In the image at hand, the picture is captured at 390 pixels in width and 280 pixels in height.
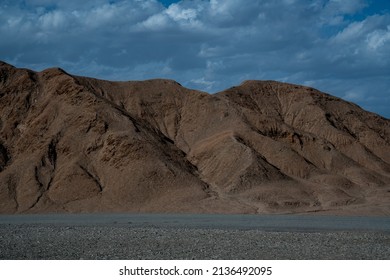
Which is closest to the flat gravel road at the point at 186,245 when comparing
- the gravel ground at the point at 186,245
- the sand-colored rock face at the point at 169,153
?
the gravel ground at the point at 186,245

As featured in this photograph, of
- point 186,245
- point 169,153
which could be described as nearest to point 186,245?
point 186,245

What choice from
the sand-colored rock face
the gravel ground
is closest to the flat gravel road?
the gravel ground

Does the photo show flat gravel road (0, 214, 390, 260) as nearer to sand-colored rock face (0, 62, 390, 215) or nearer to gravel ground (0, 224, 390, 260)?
gravel ground (0, 224, 390, 260)

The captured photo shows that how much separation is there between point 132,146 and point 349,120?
56944 mm

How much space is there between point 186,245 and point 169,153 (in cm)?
5884

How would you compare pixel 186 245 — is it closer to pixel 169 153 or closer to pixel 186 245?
pixel 186 245

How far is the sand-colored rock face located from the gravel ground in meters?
37.9

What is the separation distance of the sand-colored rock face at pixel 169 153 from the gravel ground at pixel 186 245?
37885 millimetres

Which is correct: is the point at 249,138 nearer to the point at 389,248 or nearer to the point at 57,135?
the point at 57,135

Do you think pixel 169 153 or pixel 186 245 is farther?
pixel 169 153

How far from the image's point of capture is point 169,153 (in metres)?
89.9

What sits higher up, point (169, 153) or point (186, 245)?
Result: point (169, 153)

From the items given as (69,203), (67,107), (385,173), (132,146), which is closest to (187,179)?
(132,146)

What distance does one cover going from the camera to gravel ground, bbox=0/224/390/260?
27.4 meters
